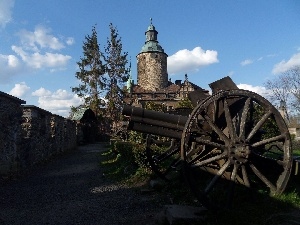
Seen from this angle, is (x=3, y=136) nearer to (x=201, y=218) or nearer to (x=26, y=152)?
(x=26, y=152)

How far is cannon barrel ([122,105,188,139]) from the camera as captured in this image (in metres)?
5.49

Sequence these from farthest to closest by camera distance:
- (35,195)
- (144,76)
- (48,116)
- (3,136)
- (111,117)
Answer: (144,76), (111,117), (48,116), (3,136), (35,195)

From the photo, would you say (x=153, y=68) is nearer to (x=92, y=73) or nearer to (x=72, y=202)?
(x=92, y=73)

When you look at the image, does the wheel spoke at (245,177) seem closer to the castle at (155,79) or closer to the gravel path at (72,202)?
the gravel path at (72,202)

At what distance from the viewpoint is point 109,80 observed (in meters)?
35.5

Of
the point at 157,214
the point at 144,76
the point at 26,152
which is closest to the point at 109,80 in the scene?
the point at 144,76

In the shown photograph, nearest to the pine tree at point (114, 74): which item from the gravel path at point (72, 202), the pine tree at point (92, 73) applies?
the pine tree at point (92, 73)

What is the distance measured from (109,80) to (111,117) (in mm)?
4648

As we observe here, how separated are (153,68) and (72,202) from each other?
4615cm

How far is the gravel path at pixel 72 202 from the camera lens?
5.41 meters

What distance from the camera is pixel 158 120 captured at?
5.56m

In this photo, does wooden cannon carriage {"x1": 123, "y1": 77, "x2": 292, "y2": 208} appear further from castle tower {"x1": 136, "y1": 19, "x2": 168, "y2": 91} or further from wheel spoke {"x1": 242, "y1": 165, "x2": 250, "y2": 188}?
castle tower {"x1": 136, "y1": 19, "x2": 168, "y2": 91}

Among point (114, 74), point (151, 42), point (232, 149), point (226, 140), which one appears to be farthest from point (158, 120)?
point (151, 42)

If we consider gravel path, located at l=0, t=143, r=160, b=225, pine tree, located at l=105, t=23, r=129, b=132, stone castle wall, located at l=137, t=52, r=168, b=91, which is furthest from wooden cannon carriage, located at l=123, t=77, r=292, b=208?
stone castle wall, located at l=137, t=52, r=168, b=91
